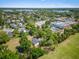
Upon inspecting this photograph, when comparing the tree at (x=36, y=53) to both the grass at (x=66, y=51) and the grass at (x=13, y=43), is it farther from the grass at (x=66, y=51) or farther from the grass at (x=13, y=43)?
the grass at (x=13, y=43)

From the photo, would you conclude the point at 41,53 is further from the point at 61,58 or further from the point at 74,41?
the point at 74,41

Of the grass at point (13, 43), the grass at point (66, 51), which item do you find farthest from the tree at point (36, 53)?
the grass at point (13, 43)

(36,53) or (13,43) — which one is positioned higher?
(36,53)

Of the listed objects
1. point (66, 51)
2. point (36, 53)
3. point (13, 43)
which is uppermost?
point (36, 53)

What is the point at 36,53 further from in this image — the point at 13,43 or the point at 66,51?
the point at 13,43

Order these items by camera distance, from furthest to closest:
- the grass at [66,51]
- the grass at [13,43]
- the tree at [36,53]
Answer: the grass at [13,43], the grass at [66,51], the tree at [36,53]

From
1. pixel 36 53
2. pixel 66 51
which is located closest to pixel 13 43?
pixel 36 53

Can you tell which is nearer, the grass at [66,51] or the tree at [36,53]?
the tree at [36,53]

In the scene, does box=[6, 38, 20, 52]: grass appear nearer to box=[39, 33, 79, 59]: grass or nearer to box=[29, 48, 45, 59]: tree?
box=[29, 48, 45, 59]: tree
